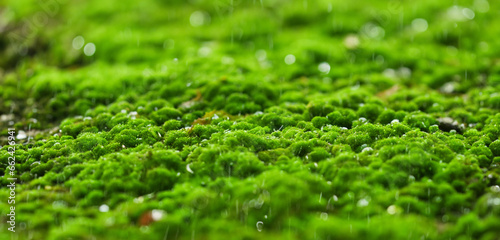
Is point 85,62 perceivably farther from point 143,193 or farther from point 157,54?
point 143,193

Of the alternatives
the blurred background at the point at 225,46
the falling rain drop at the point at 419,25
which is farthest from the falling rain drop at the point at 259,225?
the falling rain drop at the point at 419,25

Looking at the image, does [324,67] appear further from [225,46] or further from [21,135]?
[21,135]

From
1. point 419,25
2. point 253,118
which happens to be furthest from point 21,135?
point 419,25

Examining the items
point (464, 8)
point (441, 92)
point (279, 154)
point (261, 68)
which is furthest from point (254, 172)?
point (464, 8)

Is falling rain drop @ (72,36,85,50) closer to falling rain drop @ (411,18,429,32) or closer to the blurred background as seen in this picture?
the blurred background

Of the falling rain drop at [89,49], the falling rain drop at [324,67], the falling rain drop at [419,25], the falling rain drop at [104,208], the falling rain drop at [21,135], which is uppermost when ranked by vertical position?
the falling rain drop at [419,25]

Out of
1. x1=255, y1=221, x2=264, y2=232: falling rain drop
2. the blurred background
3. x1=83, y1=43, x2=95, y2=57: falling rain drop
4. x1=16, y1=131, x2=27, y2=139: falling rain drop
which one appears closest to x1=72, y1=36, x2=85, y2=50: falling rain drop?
the blurred background

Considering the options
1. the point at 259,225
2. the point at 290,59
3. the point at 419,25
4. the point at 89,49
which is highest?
the point at 419,25

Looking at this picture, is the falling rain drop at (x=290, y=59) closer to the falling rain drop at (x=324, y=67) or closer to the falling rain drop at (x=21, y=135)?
the falling rain drop at (x=324, y=67)

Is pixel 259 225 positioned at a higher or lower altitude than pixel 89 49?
lower
